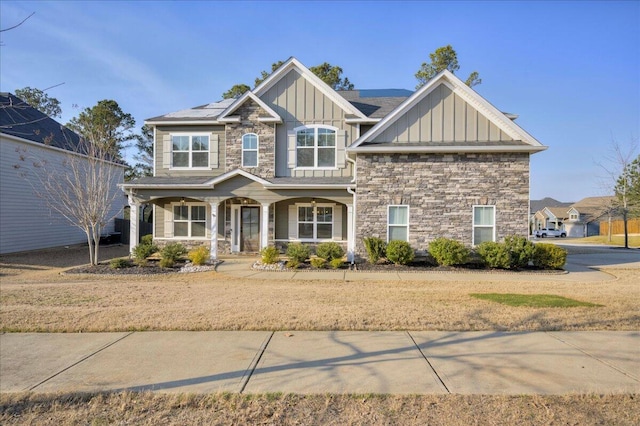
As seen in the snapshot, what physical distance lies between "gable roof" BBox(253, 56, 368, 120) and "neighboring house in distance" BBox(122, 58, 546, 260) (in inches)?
2.2

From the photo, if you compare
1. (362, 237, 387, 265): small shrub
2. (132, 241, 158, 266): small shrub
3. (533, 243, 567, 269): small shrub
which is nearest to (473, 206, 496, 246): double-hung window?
(533, 243, 567, 269): small shrub

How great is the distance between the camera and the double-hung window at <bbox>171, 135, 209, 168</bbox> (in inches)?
700

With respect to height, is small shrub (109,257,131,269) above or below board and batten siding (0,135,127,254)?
below

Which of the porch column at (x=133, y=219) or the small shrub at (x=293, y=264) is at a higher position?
the porch column at (x=133, y=219)

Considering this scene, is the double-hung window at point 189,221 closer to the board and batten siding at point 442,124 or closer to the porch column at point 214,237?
the porch column at point 214,237

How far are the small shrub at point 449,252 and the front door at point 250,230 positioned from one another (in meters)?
8.20

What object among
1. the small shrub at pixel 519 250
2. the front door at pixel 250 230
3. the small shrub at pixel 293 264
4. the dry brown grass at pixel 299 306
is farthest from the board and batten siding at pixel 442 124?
the front door at pixel 250 230

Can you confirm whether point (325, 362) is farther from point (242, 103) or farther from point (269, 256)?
point (242, 103)

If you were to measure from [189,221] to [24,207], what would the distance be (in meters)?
8.27

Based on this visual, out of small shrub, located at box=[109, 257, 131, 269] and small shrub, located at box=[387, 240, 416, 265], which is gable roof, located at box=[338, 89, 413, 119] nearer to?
small shrub, located at box=[387, 240, 416, 265]

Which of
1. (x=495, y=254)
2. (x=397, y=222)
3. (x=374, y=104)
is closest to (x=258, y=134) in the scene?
(x=374, y=104)

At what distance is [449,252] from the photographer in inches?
526

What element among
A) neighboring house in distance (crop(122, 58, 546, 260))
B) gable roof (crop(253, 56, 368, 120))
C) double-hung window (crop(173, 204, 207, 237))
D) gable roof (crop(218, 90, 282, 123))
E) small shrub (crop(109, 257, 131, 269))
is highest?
gable roof (crop(253, 56, 368, 120))

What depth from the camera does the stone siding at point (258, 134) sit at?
17016 millimetres
